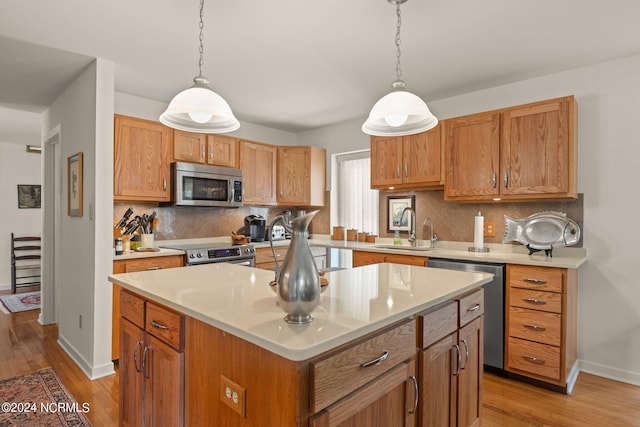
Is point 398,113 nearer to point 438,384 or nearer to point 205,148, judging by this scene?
point 438,384

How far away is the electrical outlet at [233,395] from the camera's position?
42.6 inches

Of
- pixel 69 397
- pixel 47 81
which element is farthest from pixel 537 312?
pixel 47 81

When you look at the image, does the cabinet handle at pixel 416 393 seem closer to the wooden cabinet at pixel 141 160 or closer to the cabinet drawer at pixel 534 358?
the cabinet drawer at pixel 534 358

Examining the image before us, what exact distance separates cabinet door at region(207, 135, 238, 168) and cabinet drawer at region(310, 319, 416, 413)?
125 inches

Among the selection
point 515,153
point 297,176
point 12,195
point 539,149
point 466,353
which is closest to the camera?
point 466,353

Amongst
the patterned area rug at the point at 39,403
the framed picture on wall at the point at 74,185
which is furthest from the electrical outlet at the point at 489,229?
the framed picture on wall at the point at 74,185

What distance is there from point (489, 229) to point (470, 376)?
75.3 inches

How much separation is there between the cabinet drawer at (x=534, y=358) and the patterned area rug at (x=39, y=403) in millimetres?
2854

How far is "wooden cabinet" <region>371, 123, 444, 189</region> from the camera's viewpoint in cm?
344

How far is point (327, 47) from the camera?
2.57 metres

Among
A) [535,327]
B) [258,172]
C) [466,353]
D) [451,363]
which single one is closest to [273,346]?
[451,363]

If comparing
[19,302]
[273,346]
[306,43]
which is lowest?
[19,302]

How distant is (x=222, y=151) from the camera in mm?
Answer: 4031

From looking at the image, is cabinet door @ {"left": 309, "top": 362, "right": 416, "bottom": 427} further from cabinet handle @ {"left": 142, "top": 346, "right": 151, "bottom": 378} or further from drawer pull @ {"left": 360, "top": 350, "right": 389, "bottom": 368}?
cabinet handle @ {"left": 142, "top": 346, "right": 151, "bottom": 378}
